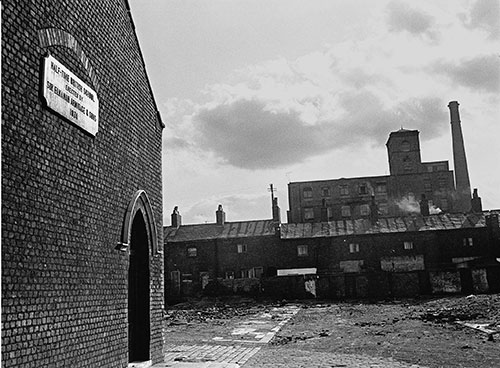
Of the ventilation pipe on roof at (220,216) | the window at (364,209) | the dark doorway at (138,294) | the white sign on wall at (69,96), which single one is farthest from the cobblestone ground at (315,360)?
the window at (364,209)

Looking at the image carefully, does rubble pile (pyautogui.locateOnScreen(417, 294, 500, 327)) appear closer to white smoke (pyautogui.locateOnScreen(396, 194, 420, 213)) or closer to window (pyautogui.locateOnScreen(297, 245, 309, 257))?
window (pyautogui.locateOnScreen(297, 245, 309, 257))

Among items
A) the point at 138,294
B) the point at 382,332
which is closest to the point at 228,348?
the point at 138,294

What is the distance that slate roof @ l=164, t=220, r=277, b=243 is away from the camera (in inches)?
2106

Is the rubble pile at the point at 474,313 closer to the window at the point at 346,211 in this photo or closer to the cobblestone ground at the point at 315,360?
the cobblestone ground at the point at 315,360

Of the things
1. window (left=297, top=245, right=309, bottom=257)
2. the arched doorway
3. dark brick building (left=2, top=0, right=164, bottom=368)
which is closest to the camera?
dark brick building (left=2, top=0, right=164, bottom=368)

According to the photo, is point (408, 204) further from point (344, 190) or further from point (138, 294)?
point (138, 294)

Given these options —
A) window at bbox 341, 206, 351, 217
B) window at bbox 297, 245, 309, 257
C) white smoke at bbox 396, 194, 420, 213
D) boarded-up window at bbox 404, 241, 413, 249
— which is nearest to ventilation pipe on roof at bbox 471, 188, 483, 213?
boarded-up window at bbox 404, 241, 413, 249

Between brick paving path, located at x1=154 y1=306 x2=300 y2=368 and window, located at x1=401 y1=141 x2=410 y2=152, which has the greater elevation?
window, located at x1=401 y1=141 x2=410 y2=152

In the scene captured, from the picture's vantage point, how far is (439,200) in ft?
220

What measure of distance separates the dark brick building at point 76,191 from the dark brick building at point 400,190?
54.6 metres

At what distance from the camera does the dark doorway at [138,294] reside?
1132 centimetres

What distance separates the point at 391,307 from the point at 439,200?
36693 mm

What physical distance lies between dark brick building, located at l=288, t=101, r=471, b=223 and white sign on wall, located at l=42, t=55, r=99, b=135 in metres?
57.3

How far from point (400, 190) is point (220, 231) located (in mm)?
25254
